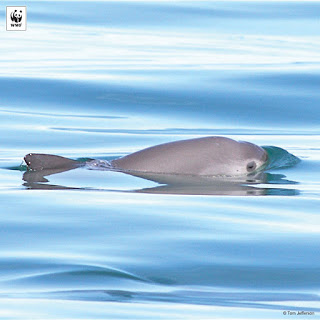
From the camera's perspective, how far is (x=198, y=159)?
1077 centimetres

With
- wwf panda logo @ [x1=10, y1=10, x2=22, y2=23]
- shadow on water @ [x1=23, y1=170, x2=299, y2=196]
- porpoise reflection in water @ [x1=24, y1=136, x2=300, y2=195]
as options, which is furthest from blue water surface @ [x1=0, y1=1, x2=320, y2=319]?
wwf panda logo @ [x1=10, y1=10, x2=22, y2=23]

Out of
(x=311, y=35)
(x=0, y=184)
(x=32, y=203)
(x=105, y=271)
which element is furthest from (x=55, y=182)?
(x=311, y=35)

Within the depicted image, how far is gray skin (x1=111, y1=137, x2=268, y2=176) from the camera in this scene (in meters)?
10.7

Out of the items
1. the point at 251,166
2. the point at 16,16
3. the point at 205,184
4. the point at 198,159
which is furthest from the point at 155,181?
the point at 16,16

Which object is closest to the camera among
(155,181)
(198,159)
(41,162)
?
(155,181)

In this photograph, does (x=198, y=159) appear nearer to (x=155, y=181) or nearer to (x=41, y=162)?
(x=155, y=181)

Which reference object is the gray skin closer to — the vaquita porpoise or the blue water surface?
the vaquita porpoise

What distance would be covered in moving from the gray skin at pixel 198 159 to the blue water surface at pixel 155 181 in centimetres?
27

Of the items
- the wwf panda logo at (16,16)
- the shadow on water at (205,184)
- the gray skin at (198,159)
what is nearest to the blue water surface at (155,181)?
the shadow on water at (205,184)

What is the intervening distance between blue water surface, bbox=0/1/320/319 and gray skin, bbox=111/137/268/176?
0.89 feet

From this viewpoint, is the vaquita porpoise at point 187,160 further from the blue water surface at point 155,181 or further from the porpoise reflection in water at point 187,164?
the blue water surface at point 155,181

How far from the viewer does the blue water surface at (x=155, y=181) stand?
6.27 m

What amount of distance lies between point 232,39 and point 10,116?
10.3m

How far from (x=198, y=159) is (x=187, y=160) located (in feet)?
0.39
